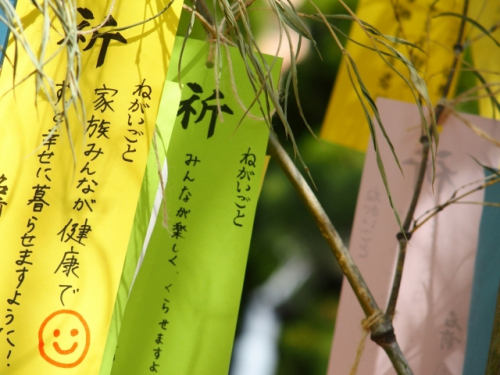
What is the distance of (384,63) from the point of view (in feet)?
2.32

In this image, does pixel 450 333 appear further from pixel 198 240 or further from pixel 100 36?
pixel 100 36

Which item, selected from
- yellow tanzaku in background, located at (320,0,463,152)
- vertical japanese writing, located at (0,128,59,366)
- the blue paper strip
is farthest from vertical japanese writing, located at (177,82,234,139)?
the blue paper strip

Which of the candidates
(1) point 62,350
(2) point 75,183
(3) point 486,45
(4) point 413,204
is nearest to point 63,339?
(1) point 62,350

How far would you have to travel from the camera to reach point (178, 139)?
1.65ft

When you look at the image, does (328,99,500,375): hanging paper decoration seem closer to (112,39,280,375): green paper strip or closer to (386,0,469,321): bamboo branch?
(386,0,469,321): bamboo branch

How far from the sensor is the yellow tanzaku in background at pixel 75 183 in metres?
0.40

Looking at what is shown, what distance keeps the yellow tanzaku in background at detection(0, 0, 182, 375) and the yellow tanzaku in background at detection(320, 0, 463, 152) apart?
309 mm

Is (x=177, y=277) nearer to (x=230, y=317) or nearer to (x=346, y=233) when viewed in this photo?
(x=230, y=317)

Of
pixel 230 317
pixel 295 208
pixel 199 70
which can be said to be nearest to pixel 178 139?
pixel 199 70

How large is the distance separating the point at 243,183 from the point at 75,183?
0.51 ft

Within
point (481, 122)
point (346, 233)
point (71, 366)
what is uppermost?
point (481, 122)

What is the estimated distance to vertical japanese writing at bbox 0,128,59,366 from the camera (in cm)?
39

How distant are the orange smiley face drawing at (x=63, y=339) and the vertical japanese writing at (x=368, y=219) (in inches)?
13.6

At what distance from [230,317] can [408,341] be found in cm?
24
